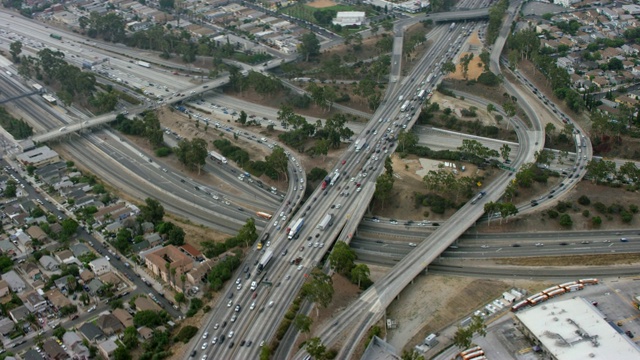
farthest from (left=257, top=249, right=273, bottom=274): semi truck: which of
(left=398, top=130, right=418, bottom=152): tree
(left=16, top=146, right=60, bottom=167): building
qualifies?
(left=16, top=146, right=60, bottom=167): building

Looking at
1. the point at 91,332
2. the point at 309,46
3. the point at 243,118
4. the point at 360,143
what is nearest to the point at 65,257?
the point at 91,332

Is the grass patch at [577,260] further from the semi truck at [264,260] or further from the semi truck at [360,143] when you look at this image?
the semi truck at [360,143]

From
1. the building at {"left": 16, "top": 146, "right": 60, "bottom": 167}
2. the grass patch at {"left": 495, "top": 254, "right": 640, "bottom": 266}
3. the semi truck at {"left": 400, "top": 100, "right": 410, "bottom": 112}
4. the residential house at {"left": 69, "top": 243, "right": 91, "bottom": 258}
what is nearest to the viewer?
the grass patch at {"left": 495, "top": 254, "right": 640, "bottom": 266}

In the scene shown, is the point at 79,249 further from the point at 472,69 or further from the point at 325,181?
the point at 472,69

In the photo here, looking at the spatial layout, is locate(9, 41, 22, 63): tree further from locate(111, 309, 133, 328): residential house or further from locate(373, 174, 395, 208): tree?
locate(373, 174, 395, 208): tree

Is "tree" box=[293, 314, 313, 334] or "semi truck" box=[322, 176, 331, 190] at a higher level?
"semi truck" box=[322, 176, 331, 190]

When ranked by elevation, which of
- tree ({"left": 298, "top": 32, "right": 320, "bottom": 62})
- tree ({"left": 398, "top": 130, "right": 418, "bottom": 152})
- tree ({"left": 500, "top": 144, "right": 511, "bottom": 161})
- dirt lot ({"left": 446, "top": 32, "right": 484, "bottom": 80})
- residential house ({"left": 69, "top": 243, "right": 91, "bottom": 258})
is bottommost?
residential house ({"left": 69, "top": 243, "right": 91, "bottom": 258})
